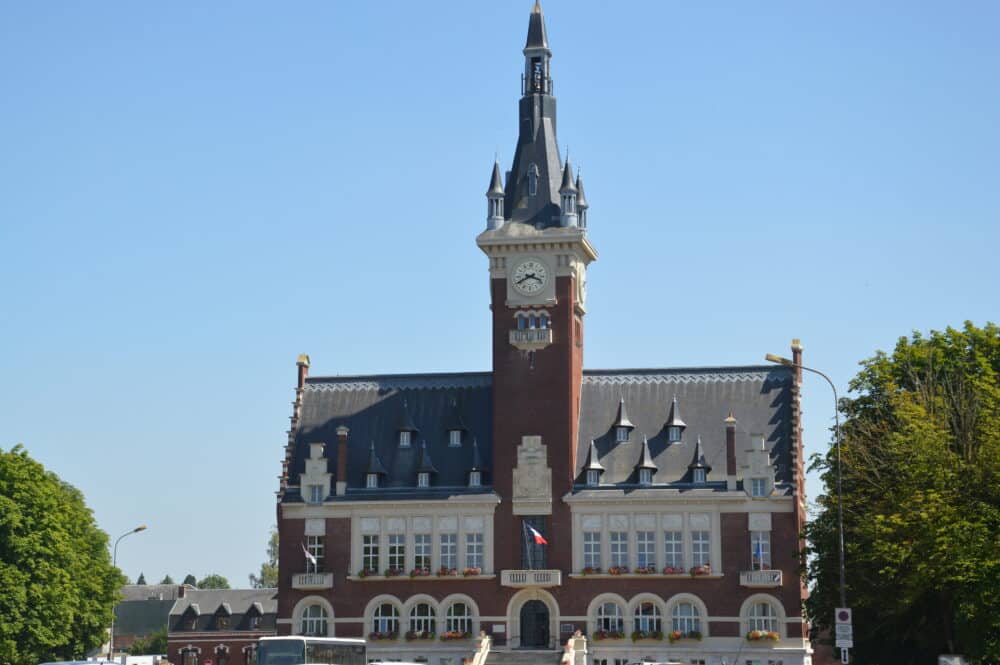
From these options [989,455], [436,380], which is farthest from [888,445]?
[436,380]

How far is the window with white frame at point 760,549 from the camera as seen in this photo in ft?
275

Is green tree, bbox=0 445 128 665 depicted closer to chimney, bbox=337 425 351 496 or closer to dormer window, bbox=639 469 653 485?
chimney, bbox=337 425 351 496

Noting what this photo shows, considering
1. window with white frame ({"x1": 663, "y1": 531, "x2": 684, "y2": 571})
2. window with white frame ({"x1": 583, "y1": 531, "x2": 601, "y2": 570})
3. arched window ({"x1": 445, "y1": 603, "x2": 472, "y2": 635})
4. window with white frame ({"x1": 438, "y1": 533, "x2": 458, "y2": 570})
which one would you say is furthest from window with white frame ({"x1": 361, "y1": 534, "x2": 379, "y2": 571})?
window with white frame ({"x1": 663, "y1": 531, "x2": 684, "y2": 571})

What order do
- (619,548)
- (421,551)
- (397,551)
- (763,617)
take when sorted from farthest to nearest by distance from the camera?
(397,551) → (421,551) → (619,548) → (763,617)

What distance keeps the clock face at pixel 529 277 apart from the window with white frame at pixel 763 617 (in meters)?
21.4

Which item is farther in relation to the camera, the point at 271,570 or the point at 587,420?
the point at 271,570

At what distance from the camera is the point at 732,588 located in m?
83.7

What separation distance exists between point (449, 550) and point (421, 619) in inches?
161

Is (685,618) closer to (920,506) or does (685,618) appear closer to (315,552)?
(315,552)

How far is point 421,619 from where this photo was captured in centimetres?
8706

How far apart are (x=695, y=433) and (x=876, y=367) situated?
1519 cm

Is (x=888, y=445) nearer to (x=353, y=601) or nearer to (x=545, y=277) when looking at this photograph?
(x=545, y=277)

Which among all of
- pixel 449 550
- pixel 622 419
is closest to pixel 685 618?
pixel 622 419

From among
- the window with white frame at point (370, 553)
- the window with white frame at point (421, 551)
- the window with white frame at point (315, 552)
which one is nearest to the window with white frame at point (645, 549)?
the window with white frame at point (421, 551)
